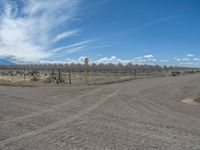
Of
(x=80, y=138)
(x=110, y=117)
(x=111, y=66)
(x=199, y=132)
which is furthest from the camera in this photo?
(x=111, y=66)

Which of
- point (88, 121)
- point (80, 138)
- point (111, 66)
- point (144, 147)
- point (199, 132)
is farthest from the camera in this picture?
point (111, 66)

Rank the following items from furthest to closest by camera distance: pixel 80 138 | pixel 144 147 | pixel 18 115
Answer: pixel 18 115
pixel 80 138
pixel 144 147

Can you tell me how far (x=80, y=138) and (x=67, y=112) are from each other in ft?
11.2

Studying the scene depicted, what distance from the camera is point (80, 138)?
5.54 meters

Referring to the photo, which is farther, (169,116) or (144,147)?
(169,116)

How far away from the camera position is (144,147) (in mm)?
4906

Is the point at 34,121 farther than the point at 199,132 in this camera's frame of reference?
Yes

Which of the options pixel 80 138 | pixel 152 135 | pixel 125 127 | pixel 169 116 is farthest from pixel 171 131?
pixel 80 138

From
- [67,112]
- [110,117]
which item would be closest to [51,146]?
[110,117]

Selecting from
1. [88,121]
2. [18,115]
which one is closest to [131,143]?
[88,121]

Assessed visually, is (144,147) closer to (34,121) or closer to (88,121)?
(88,121)

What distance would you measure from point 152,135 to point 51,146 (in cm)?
258

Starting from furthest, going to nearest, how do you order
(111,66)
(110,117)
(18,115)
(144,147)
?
(111,66) → (18,115) → (110,117) → (144,147)

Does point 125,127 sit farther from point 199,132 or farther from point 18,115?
point 18,115
